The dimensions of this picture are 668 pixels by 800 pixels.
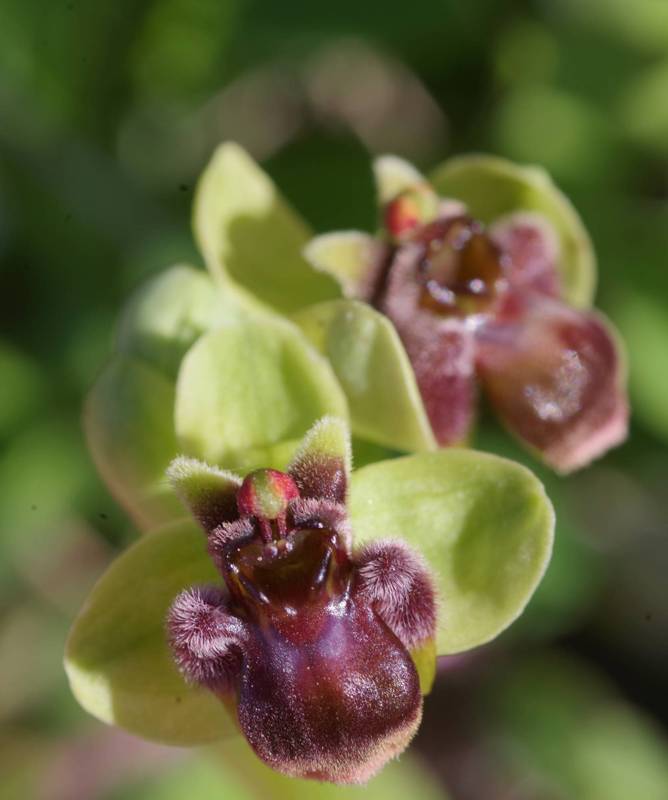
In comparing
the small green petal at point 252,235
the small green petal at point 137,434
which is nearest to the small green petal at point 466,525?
the small green petal at point 137,434

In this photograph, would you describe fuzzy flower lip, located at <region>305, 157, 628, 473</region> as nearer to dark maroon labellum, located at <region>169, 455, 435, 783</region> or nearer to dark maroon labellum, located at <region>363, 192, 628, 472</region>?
dark maroon labellum, located at <region>363, 192, 628, 472</region>

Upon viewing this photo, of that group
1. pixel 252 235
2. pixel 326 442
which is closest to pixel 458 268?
pixel 252 235

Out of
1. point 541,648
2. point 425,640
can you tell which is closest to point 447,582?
point 425,640

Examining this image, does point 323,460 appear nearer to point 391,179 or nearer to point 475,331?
point 475,331

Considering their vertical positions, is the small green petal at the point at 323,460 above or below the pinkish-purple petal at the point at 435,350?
above

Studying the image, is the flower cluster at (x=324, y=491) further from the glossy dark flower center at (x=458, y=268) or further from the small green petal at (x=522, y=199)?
the small green petal at (x=522, y=199)

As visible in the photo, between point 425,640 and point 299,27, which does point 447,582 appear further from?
point 299,27
